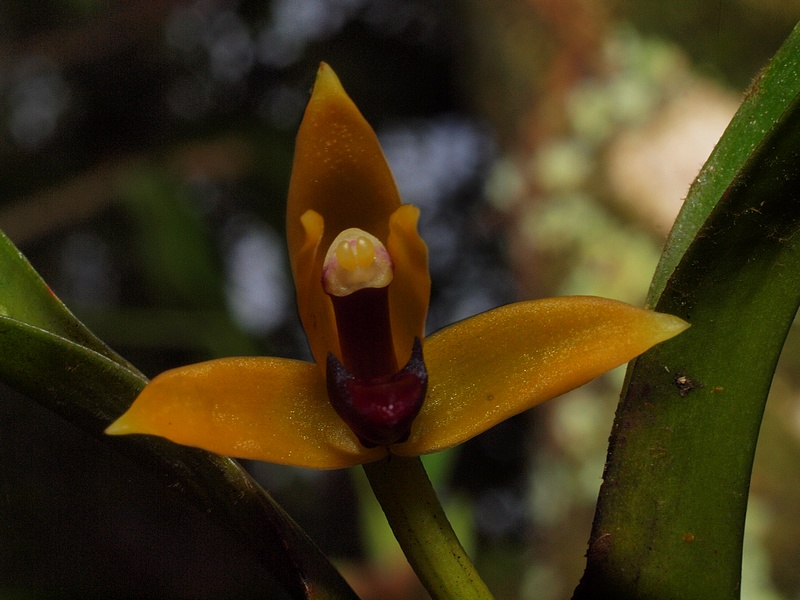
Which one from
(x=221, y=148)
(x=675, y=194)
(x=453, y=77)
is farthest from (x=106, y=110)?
(x=675, y=194)

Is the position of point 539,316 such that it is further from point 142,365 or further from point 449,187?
point 449,187

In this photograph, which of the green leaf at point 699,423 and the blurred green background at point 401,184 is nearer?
the green leaf at point 699,423

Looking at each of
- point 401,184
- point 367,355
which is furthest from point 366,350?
point 401,184

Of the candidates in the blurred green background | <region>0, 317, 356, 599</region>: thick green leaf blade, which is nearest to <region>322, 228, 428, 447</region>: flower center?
<region>0, 317, 356, 599</region>: thick green leaf blade

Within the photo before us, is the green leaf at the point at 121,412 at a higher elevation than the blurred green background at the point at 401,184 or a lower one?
higher

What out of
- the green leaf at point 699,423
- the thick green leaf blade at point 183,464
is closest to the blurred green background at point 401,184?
the thick green leaf blade at point 183,464

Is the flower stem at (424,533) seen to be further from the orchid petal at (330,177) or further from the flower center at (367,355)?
the orchid petal at (330,177)

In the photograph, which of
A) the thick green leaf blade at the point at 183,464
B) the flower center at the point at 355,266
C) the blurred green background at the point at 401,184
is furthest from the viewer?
the blurred green background at the point at 401,184

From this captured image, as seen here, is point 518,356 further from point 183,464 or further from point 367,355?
point 183,464
